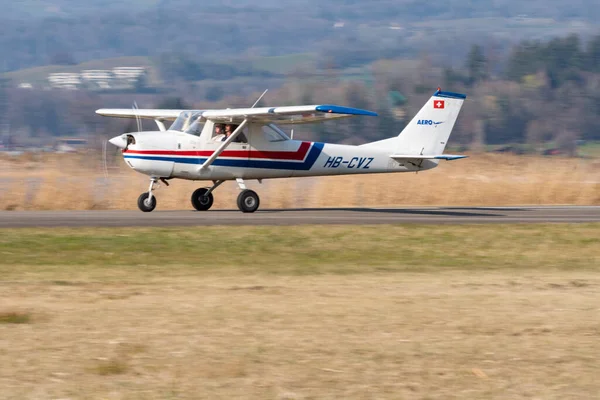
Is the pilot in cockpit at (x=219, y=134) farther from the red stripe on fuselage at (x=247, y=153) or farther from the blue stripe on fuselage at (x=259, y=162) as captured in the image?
the blue stripe on fuselage at (x=259, y=162)

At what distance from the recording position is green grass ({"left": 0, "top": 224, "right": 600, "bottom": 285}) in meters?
12.2

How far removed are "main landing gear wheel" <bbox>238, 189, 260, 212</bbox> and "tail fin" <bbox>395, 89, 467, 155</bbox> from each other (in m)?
3.63

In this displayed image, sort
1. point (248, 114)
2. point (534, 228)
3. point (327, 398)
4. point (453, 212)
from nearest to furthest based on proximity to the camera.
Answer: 1. point (327, 398)
2. point (534, 228)
3. point (248, 114)
4. point (453, 212)

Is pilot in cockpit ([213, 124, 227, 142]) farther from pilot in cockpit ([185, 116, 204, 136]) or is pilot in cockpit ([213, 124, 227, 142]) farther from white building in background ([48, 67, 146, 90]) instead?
white building in background ([48, 67, 146, 90])

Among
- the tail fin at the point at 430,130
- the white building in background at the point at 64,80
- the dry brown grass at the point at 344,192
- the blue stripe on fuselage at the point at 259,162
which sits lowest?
the dry brown grass at the point at 344,192

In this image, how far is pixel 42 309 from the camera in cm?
898

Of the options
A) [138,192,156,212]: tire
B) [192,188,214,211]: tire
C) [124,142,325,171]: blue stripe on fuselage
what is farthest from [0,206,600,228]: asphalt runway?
[124,142,325,171]: blue stripe on fuselage

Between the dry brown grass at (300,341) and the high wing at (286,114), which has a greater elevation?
the high wing at (286,114)

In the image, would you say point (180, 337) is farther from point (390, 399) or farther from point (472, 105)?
point (472, 105)

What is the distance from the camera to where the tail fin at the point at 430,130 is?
2234 centimetres

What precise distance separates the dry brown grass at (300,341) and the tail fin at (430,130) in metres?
11.6

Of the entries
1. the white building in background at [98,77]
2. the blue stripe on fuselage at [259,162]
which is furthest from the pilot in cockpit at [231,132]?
the white building in background at [98,77]

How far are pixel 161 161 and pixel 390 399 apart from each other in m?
13.9

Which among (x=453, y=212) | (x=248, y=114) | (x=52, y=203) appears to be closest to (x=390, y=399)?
(x=248, y=114)
